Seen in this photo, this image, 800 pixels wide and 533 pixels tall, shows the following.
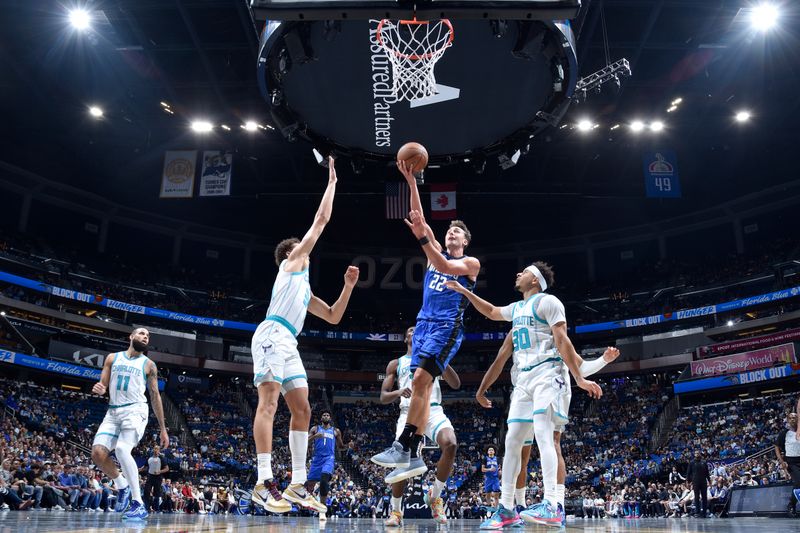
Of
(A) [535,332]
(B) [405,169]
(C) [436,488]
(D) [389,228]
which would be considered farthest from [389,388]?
(D) [389,228]

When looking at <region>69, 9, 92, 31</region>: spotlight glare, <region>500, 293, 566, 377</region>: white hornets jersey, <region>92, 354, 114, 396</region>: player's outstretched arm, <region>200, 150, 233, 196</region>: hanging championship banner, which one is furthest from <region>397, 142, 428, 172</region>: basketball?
<region>200, 150, 233, 196</region>: hanging championship banner

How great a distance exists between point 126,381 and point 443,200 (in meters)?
16.9

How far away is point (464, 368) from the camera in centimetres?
3781

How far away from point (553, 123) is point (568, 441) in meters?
20.3

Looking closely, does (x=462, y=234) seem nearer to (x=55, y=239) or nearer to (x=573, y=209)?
(x=573, y=209)

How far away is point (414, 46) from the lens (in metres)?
12.2

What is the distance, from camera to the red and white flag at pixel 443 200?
23.1m

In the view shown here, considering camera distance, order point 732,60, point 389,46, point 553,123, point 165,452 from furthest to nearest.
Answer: point 165,452, point 732,60, point 553,123, point 389,46

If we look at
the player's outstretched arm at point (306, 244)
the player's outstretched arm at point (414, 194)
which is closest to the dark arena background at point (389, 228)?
the player's outstretched arm at point (414, 194)

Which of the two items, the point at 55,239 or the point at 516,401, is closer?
the point at 516,401

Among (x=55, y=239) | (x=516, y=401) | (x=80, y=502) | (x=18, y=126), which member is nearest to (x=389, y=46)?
(x=516, y=401)

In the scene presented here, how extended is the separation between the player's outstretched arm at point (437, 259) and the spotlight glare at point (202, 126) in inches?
772

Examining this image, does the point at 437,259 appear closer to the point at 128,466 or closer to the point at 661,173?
the point at 128,466

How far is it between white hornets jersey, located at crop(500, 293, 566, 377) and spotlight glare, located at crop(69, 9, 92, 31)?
17842 millimetres
